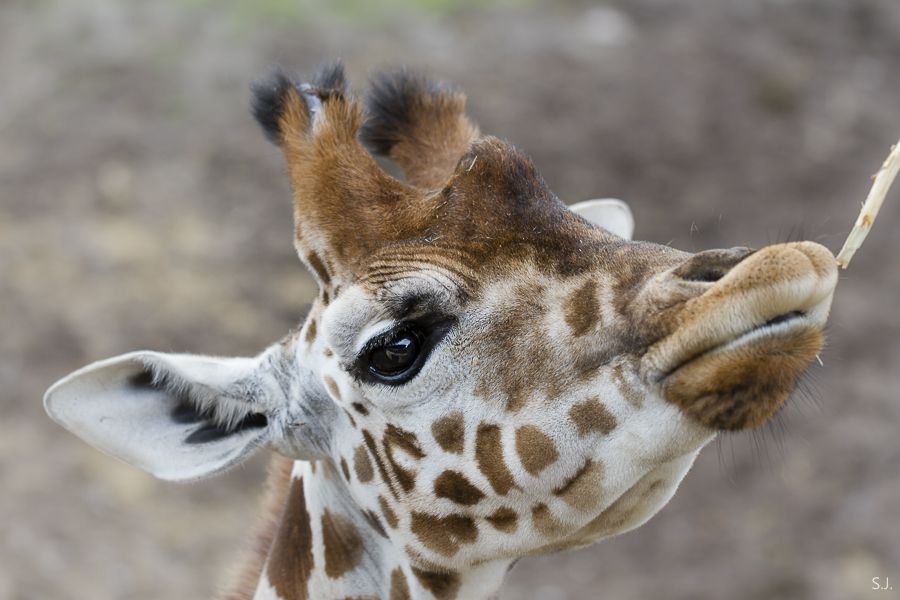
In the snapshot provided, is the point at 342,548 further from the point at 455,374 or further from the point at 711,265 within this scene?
the point at 711,265

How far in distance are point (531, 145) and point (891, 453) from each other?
15.5ft

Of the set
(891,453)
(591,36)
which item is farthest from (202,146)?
(891,453)

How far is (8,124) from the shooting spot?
11.8m

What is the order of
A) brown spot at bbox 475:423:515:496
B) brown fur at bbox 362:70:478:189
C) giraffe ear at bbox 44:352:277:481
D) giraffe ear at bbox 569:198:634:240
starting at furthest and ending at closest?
giraffe ear at bbox 569:198:634:240
brown fur at bbox 362:70:478:189
giraffe ear at bbox 44:352:277:481
brown spot at bbox 475:423:515:496

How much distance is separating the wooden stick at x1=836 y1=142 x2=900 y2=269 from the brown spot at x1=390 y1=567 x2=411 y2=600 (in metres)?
1.63

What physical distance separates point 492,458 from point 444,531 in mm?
308

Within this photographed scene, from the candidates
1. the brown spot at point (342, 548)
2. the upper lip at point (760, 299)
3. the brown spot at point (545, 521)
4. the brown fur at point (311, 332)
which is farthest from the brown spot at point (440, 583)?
the upper lip at point (760, 299)

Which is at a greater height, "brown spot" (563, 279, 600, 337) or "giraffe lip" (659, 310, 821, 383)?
"brown spot" (563, 279, 600, 337)

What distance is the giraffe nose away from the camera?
2.78 meters

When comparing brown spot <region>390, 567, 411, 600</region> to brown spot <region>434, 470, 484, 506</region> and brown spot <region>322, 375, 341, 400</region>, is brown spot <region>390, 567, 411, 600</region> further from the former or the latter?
brown spot <region>322, 375, 341, 400</region>

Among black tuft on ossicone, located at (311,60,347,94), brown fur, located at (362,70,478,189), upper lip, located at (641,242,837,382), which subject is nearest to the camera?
upper lip, located at (641,242,837,382)

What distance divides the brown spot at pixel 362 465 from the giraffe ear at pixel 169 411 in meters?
0.33

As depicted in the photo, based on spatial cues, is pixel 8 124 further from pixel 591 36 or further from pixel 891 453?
pixel 891 453

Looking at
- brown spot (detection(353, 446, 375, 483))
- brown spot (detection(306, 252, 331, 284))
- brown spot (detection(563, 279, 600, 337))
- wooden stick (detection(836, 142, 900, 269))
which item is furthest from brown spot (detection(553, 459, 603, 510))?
brown spot (detection(306, 252, 331, 284))
